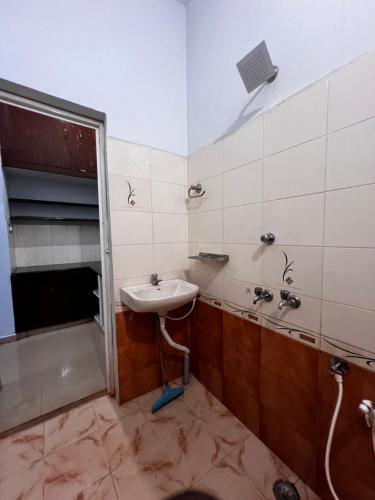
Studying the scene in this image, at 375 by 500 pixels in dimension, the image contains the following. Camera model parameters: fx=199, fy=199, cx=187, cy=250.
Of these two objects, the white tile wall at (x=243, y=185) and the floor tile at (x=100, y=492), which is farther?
the white tile wall at (x=243, y=185)

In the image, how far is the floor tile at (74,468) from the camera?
961mm

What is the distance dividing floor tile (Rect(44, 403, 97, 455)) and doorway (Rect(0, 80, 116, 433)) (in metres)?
0.13

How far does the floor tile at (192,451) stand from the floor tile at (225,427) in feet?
0.11

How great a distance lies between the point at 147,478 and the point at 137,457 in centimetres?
12

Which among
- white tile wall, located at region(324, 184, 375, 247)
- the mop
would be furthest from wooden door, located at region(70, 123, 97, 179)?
white tile wall, located at region(324, 184, 375, 247)

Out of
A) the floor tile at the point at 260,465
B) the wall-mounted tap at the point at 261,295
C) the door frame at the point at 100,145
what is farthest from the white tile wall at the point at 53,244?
the floor tile at the point at 260,465

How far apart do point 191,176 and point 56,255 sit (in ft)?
7.93

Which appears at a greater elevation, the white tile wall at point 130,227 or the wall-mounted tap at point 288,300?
the white tile wall at point 130,227

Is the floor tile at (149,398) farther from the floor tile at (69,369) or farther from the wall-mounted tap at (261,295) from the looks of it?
the wall-mounted tap at (261,295)

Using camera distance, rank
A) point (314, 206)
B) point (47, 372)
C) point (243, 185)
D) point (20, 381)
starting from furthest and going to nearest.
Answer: point (47, 372) < point (20, 381) < point (243, 185) < point (314, 206)

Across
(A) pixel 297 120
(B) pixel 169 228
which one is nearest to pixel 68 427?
(B) pixel 169 228

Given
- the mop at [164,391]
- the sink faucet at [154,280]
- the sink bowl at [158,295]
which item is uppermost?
the sink faucet at [154,280]

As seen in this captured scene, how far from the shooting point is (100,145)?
1.35 metres

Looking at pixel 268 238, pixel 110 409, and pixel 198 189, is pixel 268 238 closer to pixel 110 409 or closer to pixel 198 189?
pixel 198 189
